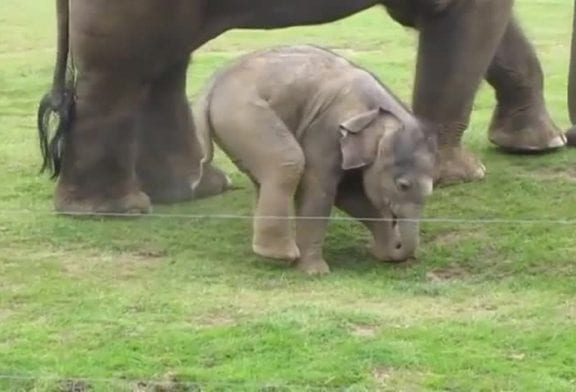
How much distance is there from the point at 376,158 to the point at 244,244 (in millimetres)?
624

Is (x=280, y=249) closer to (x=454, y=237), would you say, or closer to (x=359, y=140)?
(x=359, y=140)

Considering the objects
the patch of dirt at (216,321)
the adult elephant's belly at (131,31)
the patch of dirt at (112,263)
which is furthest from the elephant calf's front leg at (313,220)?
the adult elephant's belly at (131,31)

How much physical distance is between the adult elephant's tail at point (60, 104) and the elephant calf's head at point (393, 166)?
1.17 meters

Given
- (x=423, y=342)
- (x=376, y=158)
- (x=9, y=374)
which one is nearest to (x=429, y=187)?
(x=376, y=158)

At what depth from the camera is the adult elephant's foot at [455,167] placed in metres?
6.28

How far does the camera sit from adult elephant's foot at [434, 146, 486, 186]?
6277 millimetres

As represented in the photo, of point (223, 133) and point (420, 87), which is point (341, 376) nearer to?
point (223, 133)

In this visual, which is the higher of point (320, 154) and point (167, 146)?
point (320, 154)

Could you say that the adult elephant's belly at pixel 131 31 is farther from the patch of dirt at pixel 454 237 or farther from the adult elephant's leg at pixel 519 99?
the adult elephant's leg at pixel 519 99

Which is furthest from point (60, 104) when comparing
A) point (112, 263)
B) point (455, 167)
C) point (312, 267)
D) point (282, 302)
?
point (455, 167)

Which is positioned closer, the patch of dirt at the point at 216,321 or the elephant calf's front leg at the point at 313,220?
the patch of dirt at the point at 216,321

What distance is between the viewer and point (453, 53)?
235 inches

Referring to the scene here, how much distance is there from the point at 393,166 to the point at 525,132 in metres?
2.17

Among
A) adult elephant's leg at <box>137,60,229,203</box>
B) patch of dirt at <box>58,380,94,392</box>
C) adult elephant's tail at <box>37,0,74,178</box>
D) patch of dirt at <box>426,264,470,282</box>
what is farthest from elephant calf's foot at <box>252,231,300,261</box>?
patch of dirt at <box>58,380,94,392</box>
